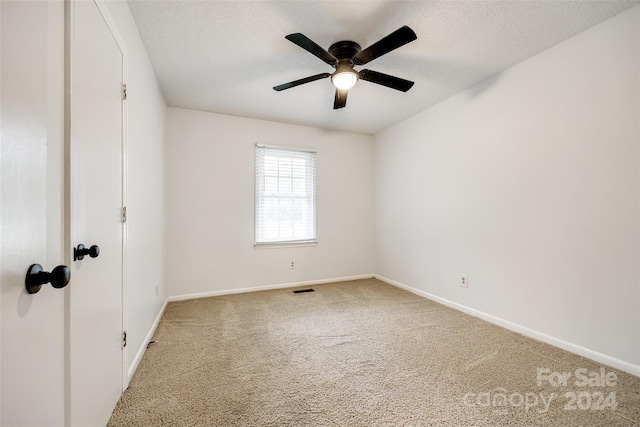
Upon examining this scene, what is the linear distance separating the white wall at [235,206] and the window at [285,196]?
12 centimetres

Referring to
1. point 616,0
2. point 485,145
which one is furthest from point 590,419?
point 616,0

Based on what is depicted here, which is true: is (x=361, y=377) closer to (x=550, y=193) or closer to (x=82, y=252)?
(x=82, y=252)

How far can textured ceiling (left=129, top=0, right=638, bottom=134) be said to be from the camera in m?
1.71

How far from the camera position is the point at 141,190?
1.96 m

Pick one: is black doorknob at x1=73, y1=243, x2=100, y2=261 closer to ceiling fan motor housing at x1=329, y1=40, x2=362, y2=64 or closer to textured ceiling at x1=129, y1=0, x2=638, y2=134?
textured ceiling at x1=129, y1=0, x2=638, y2=134

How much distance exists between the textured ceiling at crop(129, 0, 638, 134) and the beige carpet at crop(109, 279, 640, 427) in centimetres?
244

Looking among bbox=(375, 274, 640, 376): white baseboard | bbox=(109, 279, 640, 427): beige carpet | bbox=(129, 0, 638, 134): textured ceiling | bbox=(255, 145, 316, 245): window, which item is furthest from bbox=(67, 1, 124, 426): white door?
bbox=(375, 274, 640, 376): white baseboard

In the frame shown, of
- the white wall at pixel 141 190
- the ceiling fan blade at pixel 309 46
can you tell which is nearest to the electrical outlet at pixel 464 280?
the ceiling fan blade at pixel 309 46

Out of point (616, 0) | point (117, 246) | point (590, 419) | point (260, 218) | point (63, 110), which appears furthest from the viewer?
point (260, 218)

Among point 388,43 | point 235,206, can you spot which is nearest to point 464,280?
point 388,43

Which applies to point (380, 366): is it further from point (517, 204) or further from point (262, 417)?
point (517, 204)

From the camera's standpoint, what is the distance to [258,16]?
1777 mm

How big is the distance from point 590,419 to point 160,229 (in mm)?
3546

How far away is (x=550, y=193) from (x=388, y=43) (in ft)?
5.88
